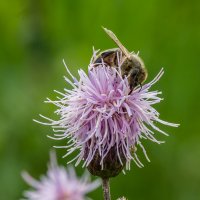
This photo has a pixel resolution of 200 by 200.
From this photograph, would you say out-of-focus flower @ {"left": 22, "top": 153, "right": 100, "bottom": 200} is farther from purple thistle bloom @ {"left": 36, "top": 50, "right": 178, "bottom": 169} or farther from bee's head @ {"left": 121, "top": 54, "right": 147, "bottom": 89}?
bee's head @ {"left": 121, "top": 54, "right": 147, "bottom": 89}

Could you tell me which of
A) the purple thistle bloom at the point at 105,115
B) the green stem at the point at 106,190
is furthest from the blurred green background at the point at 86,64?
the green stem at the point at 106,190

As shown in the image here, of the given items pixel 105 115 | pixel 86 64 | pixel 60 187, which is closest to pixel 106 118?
pixel 105 115

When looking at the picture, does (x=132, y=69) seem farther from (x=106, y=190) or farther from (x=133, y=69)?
(x=106, y=190)

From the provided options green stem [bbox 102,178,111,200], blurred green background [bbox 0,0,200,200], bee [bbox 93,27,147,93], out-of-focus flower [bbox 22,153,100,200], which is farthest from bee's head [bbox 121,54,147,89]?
blurred green background [bbox 0,0,200,200]

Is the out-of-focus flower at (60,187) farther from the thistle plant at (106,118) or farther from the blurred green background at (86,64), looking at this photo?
the blurred green background at (86,64)

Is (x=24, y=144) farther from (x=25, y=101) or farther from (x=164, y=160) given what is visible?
(x=164, y=160)

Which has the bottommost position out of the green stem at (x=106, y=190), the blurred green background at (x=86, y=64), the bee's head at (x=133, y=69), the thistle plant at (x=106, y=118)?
the green stem at (x=106, y=190)

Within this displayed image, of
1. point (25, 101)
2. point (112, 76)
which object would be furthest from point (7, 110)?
point (112, 76)
